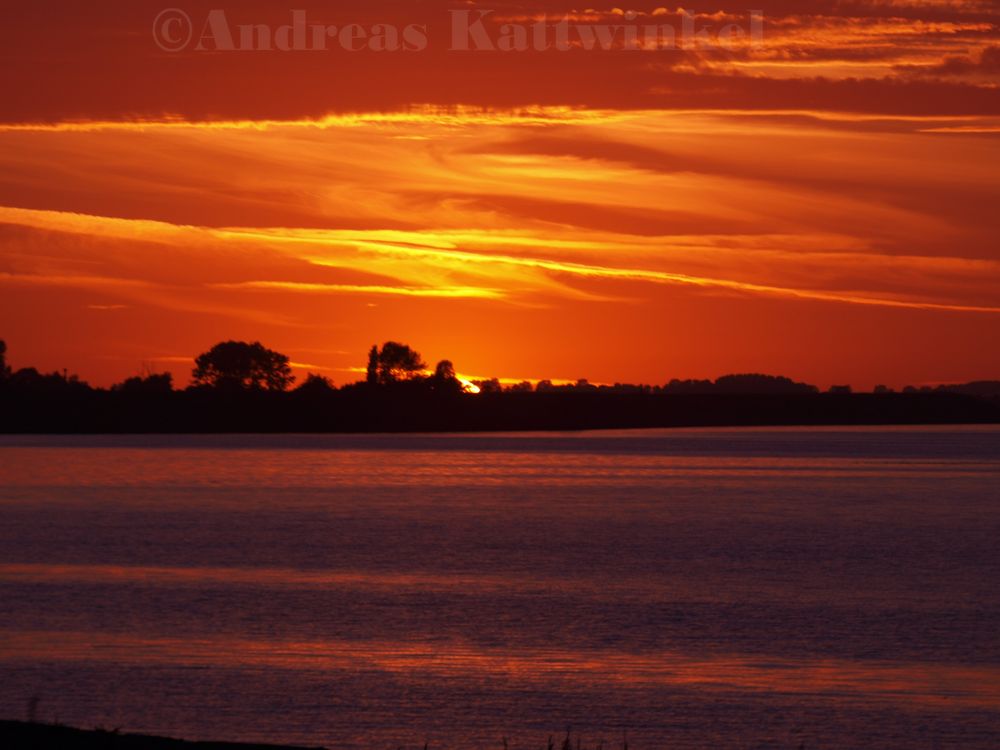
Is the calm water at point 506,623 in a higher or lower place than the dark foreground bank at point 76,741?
lower

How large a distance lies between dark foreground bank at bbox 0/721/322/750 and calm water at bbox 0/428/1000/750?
183 inches

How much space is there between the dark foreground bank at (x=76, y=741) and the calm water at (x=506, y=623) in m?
4.66

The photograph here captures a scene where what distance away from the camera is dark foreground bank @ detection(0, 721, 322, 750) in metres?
15.2

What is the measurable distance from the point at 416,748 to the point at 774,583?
22280 mm

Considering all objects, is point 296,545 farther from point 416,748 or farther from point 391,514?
point 416,748

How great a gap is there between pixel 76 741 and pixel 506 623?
16.8 m

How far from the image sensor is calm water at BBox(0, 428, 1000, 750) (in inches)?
861

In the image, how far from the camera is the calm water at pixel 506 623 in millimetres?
21875

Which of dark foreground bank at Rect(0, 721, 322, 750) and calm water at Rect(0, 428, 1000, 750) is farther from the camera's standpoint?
calm water at Rect(0, 428, 1000, 750)

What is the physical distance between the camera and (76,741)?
50.6ft

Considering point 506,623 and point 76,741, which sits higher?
point 76,741

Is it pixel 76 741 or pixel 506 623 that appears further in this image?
pixel 506 623

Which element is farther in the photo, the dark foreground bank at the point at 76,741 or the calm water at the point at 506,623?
the calm water at the point at 506,623

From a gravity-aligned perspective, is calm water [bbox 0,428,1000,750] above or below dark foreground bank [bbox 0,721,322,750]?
below
